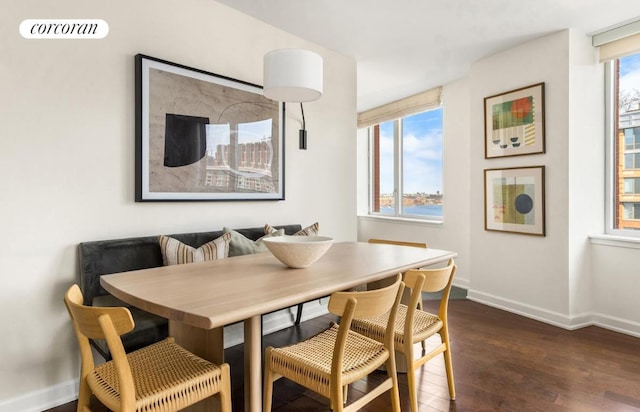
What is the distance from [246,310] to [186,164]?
64.3 inches

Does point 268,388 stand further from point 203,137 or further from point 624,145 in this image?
point 624,145

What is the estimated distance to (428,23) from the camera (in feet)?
9.87

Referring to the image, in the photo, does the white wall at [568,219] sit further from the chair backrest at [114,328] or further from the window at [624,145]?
the chair backrest at [114,328]

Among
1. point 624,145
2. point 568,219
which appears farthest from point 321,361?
point 624,145

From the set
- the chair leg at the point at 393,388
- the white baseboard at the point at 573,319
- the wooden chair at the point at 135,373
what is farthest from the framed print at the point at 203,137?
the white baseboard at the point at 573,319

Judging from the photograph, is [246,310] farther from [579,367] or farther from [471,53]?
[471,53]

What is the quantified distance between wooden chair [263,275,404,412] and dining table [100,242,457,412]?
0.47ft

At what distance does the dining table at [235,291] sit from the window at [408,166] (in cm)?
301

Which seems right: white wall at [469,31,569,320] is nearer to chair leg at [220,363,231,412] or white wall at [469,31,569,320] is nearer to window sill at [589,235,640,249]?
window sill at [589,235,640,249]

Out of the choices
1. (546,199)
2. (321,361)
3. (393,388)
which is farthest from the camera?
(546,199)

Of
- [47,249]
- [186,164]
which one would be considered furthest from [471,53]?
[47,249]

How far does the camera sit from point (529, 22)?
2.96m

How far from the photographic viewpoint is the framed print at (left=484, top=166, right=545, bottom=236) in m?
3.27

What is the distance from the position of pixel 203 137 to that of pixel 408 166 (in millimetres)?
3333
